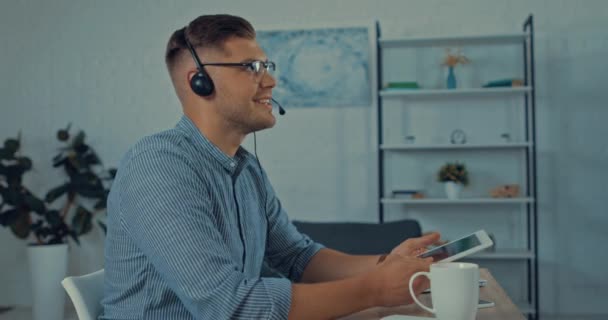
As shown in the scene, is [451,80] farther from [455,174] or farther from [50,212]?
[50,212]

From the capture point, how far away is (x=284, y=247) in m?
1.68

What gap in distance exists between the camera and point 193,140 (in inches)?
54.3

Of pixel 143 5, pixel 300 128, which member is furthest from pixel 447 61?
pixel 143 5

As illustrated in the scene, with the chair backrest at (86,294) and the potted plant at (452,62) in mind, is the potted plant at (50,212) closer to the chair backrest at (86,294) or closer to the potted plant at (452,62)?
the potted plant at (452,62)

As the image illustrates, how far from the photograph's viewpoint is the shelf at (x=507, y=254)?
379 cm

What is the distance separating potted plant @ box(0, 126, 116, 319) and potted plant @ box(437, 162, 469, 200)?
197 cm

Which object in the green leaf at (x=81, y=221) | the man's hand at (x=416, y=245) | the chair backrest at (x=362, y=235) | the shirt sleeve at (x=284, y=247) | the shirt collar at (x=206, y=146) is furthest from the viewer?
the green leaf at (x=81, y=221)

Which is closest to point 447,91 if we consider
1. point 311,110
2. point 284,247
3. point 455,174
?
point 455,174

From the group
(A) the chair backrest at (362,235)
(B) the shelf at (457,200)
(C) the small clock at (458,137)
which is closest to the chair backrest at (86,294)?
(A) the chair backrest at (362,235)

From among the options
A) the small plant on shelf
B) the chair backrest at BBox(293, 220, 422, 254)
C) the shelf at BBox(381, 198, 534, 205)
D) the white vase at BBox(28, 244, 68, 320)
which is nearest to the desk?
the chair backrest at BBox(293, 220, 422, 254)

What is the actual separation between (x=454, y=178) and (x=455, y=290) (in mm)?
2926

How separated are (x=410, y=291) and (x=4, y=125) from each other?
4.07 metres

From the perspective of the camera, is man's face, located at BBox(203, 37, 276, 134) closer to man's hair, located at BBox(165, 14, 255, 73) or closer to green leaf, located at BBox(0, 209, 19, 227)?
man's hair, located at BBox(165, 14, 255, 73)

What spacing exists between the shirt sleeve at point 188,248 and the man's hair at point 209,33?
1.07ft
